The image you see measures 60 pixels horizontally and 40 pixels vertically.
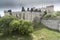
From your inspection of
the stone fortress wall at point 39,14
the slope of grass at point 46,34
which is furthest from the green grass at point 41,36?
the stone fortress wall at point 39,14

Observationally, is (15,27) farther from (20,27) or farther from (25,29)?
(25,29)

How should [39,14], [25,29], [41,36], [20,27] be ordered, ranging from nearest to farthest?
[25,29] < [41,36] < [20,27] < [39,14]

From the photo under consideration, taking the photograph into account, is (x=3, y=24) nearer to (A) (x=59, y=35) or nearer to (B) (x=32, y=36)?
(B) (x=32, y=36)

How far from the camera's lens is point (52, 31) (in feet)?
118

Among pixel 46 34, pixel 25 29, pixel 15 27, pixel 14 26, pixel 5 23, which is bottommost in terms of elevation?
pixel 46 34

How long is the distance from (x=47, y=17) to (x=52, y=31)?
488 cm

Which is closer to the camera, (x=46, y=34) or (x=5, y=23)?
(x=46, y=34)

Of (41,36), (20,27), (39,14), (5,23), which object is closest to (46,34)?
(41,36)

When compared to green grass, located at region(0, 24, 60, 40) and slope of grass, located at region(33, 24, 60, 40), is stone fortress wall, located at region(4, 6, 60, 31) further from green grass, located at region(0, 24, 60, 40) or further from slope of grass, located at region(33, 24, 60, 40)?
green grass, located at region(0, 24, 60, 40)

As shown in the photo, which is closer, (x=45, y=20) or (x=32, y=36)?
(x=32, y=36)

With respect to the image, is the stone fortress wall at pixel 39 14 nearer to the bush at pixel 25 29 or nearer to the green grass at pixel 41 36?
the green grass at pixel 41 36

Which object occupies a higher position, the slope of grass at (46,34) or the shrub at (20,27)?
the shrub at (20,27)

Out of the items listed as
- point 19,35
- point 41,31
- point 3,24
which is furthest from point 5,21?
point 41,31

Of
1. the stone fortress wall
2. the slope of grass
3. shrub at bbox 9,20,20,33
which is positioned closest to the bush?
shrub at bbox 9,20,20,33
